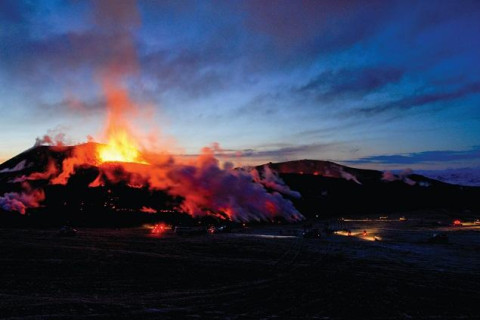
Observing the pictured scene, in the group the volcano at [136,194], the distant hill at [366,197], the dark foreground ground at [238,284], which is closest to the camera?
the dark foreground ground at [238,284]

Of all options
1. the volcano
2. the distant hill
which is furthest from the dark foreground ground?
the distant hill

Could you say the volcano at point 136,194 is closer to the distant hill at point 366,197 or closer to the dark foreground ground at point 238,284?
the distant hill at point 366,197

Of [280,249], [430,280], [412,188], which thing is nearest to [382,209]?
[412,188]

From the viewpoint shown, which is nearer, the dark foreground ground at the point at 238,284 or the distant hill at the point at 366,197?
the dark foreground ground at the point at 238,284

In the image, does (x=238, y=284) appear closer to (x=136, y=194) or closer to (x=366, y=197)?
(x=136, y=194)

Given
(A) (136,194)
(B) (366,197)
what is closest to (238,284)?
(A) (136,194)

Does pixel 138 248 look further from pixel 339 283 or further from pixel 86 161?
pixel 86 161

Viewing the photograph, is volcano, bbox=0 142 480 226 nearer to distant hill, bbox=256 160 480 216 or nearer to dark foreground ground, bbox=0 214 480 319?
distant hill, bbox=256 160 480 216

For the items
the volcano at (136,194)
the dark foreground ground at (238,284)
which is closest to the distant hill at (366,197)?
the volcano at (136,194)
